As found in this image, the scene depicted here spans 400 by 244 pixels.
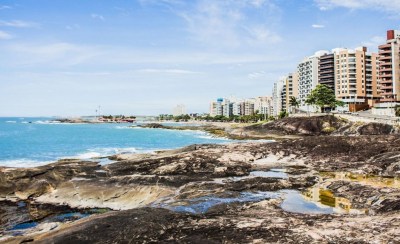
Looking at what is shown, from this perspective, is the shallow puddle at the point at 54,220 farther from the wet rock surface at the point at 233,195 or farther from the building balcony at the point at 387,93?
the building balcony at the point at 387,93

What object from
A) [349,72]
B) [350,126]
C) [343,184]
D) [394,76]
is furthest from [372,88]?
[343,184]

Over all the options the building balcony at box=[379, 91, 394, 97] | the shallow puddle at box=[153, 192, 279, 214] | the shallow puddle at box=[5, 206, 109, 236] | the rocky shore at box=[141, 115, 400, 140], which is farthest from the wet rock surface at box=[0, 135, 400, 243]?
the building balcony at box=[379, 91, 394, 97]

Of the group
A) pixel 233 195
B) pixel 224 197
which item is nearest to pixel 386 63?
pixel 233 195

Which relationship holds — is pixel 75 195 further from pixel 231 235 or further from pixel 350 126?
pixel 350 126

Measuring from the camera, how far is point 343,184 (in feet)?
103

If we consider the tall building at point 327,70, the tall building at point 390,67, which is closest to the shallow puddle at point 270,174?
the tall building at point 390,67

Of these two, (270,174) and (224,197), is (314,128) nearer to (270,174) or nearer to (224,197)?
(270,174)

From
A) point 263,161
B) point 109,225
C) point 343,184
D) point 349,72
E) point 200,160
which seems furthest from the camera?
point 349,72

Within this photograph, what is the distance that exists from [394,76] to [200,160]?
367 feet

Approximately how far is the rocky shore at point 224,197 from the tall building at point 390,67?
89.1 m

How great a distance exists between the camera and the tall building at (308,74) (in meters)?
182

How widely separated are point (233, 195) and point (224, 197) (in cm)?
103

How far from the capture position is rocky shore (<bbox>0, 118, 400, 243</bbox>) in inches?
709

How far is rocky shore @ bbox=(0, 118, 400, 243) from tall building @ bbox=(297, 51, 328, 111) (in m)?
127
